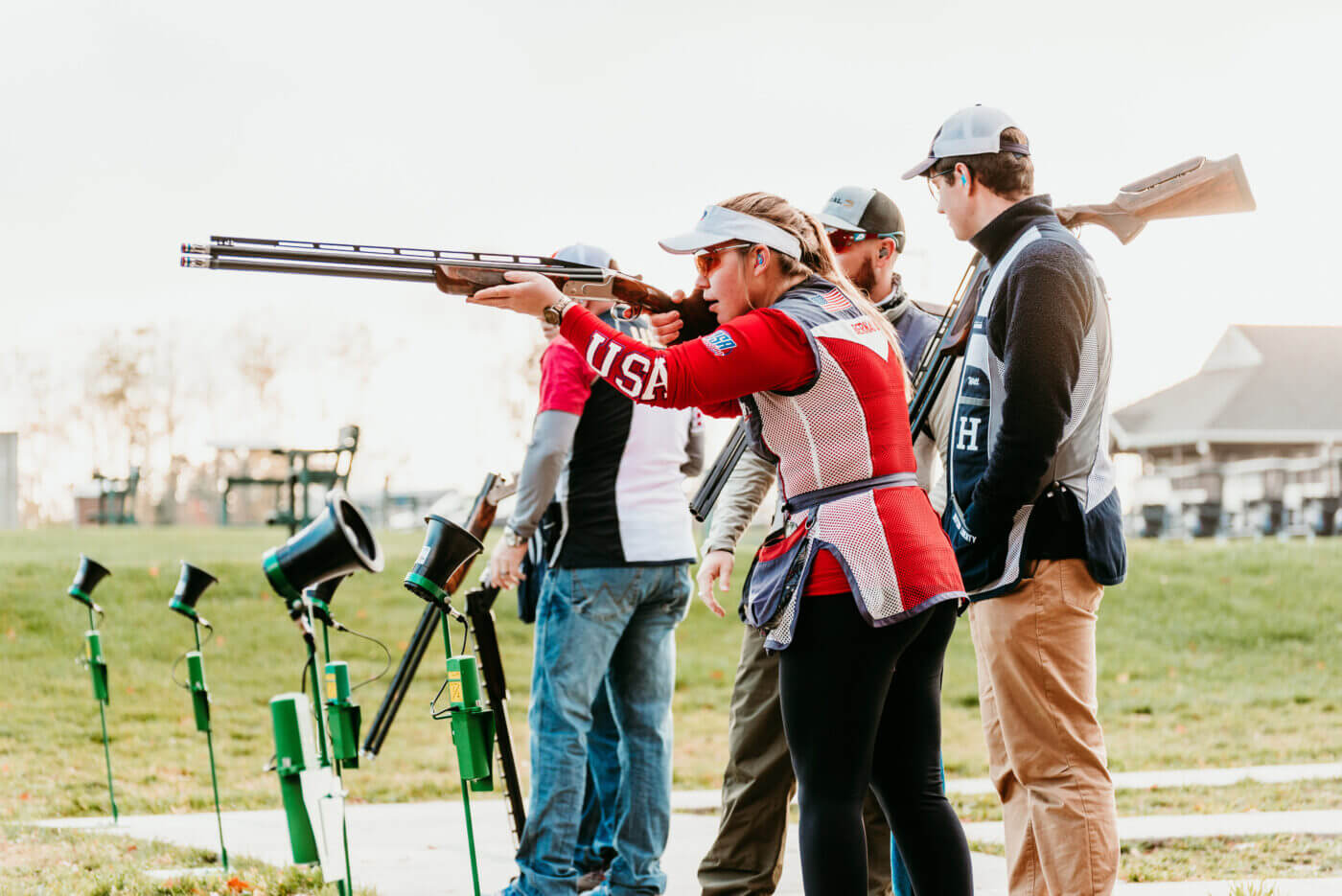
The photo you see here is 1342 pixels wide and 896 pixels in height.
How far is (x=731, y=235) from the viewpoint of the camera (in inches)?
112

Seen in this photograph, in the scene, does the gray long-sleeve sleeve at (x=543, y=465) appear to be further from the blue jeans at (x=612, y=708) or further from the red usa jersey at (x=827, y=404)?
the red usa jersey at (x=827, y=404)

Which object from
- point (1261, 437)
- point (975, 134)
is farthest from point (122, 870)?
point (1261, 437)

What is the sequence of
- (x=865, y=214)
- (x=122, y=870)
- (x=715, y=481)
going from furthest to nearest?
1. (x=122, y=870)
2. (x=715, y=481)
3. (x=865, y=214)

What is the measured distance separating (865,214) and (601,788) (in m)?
2.22

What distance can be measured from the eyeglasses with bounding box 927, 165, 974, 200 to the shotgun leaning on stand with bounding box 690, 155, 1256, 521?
243 mm

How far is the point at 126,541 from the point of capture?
61.6ft

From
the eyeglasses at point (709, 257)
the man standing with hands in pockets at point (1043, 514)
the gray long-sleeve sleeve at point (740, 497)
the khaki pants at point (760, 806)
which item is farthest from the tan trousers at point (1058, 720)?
the eyeglasses at point (709, 257)

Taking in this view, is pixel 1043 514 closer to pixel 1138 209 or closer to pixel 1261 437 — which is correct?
pixel 1138 209

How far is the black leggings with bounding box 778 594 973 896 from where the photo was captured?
264cm

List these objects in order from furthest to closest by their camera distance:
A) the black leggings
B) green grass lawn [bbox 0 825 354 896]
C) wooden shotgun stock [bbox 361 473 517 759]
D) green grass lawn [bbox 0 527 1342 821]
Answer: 1. green grass lawn [bbox 0 527 1342 821]
2. wooden shotgun stock [bbox 361 473 517 759]
3. green grass lawn [bbox 0 825 354 896]
4. the black leggings

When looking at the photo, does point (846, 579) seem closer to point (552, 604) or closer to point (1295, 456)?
point (552, 604)

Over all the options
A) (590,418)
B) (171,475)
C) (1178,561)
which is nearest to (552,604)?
(590,418)

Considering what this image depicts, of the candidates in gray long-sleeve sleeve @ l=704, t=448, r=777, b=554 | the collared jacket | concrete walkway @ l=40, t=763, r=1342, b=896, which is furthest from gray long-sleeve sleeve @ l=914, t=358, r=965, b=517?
concrete walkway @ l=40, t=763, r=1342, b=896

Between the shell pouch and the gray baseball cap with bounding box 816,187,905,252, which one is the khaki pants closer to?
the shell pouch
